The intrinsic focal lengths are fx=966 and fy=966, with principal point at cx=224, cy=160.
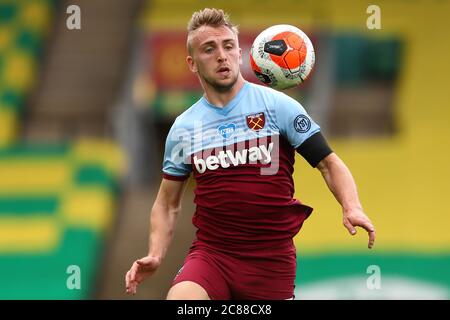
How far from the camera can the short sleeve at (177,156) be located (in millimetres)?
5734

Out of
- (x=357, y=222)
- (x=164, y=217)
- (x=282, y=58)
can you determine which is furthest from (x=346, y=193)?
(x=164, y=217)

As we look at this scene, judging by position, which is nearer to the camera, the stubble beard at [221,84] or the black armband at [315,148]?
the black armband at [315,148]

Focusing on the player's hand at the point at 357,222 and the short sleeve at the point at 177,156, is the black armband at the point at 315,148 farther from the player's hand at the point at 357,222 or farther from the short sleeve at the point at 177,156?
the short sleeve at the point at 177,156

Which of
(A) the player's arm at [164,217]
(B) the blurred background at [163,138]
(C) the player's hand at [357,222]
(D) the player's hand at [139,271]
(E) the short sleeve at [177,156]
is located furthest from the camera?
(B) the blurred background at [163,138]

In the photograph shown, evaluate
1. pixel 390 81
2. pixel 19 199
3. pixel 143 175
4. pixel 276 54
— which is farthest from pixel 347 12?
pixel 276 54

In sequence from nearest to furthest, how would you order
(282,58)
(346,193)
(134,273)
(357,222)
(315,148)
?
(357,222) < (346,193) < (315,148) < (134,273) < (282,58)

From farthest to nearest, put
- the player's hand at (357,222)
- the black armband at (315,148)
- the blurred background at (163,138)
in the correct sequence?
the blurred background at (163,138) → the black armband at (315,148) → the player's hand at (357,222)

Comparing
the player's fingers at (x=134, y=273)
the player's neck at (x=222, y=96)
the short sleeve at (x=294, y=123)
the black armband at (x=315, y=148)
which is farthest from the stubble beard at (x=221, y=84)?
the player's fingers at (x=134, y=273)

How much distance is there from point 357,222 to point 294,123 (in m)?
0.70

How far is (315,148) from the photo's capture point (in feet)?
18.2

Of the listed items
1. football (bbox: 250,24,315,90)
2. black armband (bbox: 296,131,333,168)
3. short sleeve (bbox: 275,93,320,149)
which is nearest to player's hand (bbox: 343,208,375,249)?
black armband (bbox: 296,131,333,168)

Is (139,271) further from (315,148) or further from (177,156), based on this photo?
(315,148)

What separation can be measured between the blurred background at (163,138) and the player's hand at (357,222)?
7.04 m
